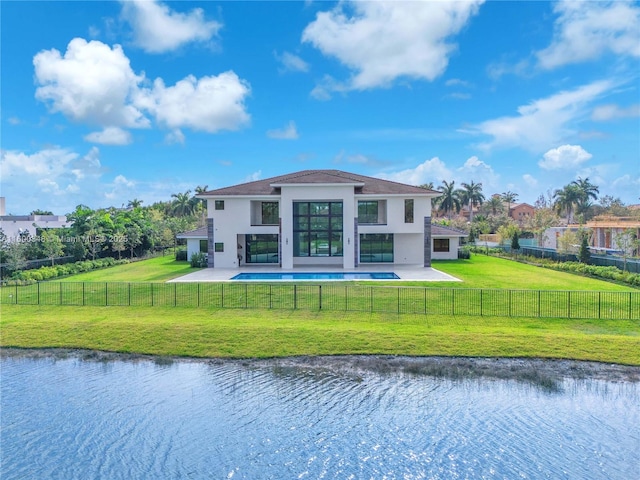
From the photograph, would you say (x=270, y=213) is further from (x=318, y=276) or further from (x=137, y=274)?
(x=137, y=274)

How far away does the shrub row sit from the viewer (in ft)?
91.8

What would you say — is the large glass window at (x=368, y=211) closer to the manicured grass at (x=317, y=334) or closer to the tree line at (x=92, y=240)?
the manicured grass at (x=317, y=334)

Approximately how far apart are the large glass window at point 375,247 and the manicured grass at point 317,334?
15968mm

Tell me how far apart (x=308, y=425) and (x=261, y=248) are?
24.9m

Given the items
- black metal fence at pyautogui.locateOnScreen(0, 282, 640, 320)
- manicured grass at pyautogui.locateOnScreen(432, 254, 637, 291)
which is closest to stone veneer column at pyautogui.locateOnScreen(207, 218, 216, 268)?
black metal fence at pyautogui.locateOnScreen(0, 282, 640, 320)

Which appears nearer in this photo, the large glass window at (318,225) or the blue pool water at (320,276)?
the blue pool water at (320,276)

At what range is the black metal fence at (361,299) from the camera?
1806 cm

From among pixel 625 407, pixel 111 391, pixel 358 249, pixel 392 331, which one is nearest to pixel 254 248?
pixel 358 249

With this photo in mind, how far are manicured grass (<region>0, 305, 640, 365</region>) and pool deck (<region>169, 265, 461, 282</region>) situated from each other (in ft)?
27.5

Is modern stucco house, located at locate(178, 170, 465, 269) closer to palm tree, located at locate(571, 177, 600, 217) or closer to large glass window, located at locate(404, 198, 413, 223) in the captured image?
large glass window, located at locate(404, 198, 413, 223)

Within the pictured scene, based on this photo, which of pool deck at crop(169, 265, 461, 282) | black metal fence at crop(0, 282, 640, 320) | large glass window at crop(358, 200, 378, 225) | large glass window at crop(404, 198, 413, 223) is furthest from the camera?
large glass window at crop(358, 200, 378, 225)

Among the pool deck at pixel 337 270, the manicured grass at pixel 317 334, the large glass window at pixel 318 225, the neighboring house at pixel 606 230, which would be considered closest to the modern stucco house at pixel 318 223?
the large glass window at pixel 318 225

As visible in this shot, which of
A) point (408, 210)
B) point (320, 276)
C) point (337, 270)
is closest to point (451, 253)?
point (408, 210)

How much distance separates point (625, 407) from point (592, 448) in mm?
2573
